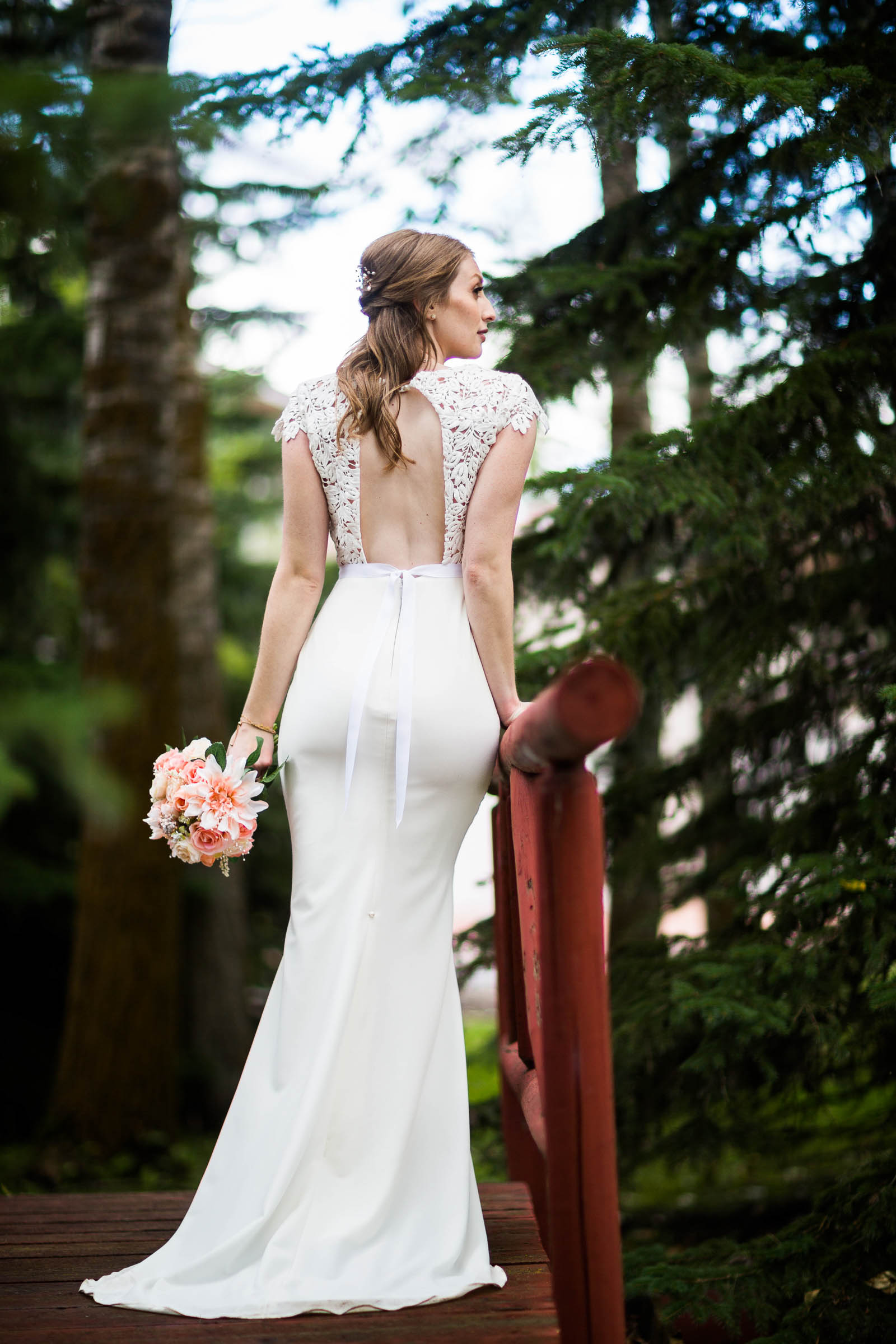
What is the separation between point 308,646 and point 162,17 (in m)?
4.69

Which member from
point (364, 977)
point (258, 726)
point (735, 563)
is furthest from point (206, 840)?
point (735, 563)

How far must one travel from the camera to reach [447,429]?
2.75 meters

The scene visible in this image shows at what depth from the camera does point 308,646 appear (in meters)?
2.86

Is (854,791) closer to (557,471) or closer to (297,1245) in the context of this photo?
(557,471)

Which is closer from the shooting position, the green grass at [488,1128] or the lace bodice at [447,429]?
the lace bodice at [447,429]

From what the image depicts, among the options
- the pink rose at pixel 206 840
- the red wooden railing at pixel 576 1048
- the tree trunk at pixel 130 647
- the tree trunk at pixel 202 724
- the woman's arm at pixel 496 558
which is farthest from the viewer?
the tree trunk at pixel 202 724

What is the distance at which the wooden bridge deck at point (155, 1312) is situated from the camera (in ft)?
7.13

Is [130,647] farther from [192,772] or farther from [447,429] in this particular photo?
[447,429]

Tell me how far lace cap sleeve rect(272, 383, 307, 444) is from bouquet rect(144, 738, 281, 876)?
0.79m

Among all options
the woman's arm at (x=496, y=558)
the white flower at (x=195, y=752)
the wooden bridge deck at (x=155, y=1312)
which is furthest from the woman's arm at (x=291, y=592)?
the wooden bridge deck at (x=155, y=1312)

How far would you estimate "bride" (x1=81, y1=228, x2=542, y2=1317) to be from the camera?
244cm

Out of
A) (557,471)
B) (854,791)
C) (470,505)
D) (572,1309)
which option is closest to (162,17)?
(557,471)

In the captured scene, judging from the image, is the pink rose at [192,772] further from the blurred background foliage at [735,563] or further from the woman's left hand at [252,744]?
the blurred background foliage at [735,563]

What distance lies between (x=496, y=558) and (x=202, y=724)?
5099 mm
